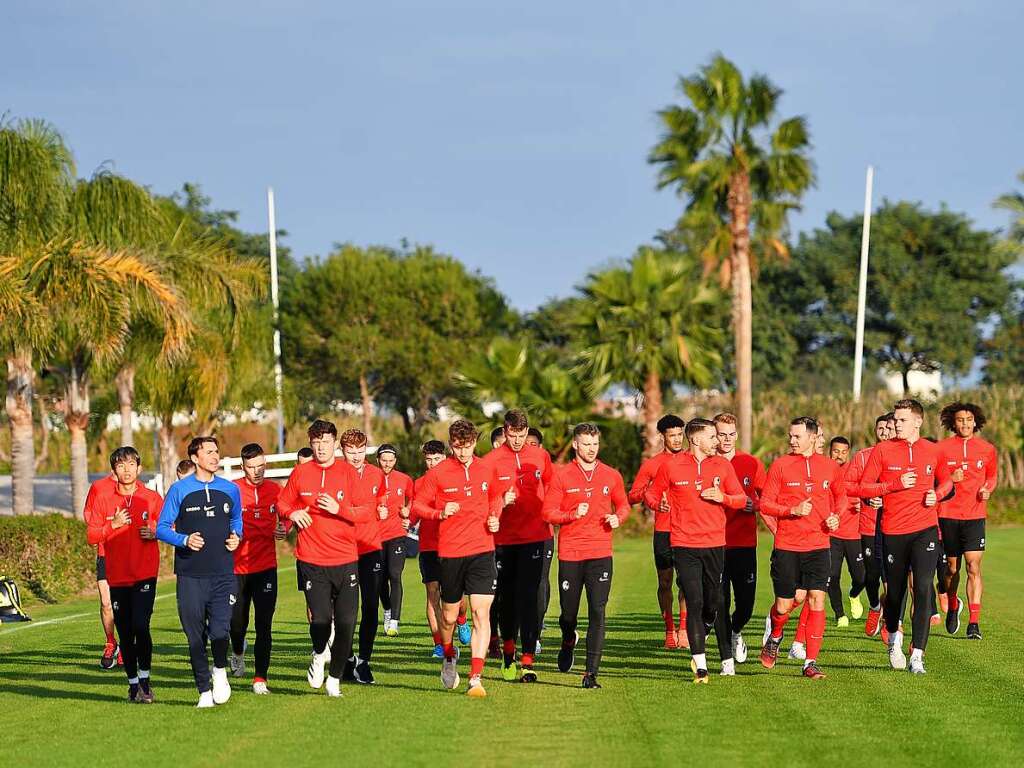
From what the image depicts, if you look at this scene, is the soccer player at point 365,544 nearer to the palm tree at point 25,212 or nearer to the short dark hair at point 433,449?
the short dark hair at point 433,449

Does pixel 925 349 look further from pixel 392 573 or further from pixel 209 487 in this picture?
pixel 209 487

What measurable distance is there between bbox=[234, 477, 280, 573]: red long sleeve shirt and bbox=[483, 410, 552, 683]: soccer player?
1929 mm

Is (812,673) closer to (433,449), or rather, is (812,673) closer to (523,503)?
(523,503)

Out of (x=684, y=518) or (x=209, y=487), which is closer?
(x=209, y=487)

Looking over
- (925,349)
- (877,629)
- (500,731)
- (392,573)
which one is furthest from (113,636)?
(925,349)

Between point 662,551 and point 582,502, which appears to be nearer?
point 582,502

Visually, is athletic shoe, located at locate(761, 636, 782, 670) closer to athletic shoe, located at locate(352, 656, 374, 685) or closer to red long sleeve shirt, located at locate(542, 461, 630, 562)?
red long sleeve shirt, located at locate(542, 461, 630, 562)

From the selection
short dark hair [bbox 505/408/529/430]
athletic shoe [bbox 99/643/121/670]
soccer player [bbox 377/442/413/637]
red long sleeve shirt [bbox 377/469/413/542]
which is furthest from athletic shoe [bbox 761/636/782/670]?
athletic shoe [bbox 99/643/121/670]

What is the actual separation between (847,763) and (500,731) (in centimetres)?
246

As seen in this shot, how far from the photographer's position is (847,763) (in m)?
9.20

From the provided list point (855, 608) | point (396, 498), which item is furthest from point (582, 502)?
point (855, 608)

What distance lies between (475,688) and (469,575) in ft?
2.98

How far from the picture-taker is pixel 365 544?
13531mm

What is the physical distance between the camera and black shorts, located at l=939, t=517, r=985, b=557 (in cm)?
1599
